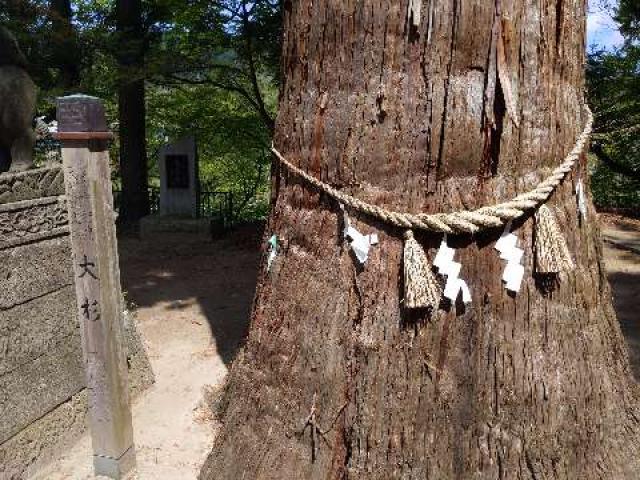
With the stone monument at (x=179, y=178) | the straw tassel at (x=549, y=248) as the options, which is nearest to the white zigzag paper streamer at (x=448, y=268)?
the straw tassel at (x=549, y=248)

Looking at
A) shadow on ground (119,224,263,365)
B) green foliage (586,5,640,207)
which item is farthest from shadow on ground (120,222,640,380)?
green foliage (586,5,640,207)

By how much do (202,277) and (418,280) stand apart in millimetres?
7765

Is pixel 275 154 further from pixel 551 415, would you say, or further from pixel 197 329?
pixel 197 329

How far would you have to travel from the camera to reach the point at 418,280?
1714 millimetres

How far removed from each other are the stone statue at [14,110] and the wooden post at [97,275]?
4.65 feet

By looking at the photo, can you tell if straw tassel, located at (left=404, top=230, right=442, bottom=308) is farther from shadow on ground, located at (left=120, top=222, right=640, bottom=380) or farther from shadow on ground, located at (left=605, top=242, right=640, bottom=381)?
shadow on ground, located at (left=120, top=222, right=640, bottom=380)

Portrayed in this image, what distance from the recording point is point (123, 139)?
12773mm

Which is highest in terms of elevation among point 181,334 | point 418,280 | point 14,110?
point 14,110

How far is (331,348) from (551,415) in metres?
0.78

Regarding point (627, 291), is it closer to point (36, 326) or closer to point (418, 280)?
point (418, 280)

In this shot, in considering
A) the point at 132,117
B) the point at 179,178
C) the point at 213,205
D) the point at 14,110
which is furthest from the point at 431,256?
the point at 213,205

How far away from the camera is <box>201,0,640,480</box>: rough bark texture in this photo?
171 centimetres

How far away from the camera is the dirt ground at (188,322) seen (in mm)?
4023

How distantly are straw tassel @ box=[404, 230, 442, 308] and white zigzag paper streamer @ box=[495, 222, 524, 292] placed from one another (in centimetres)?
23
